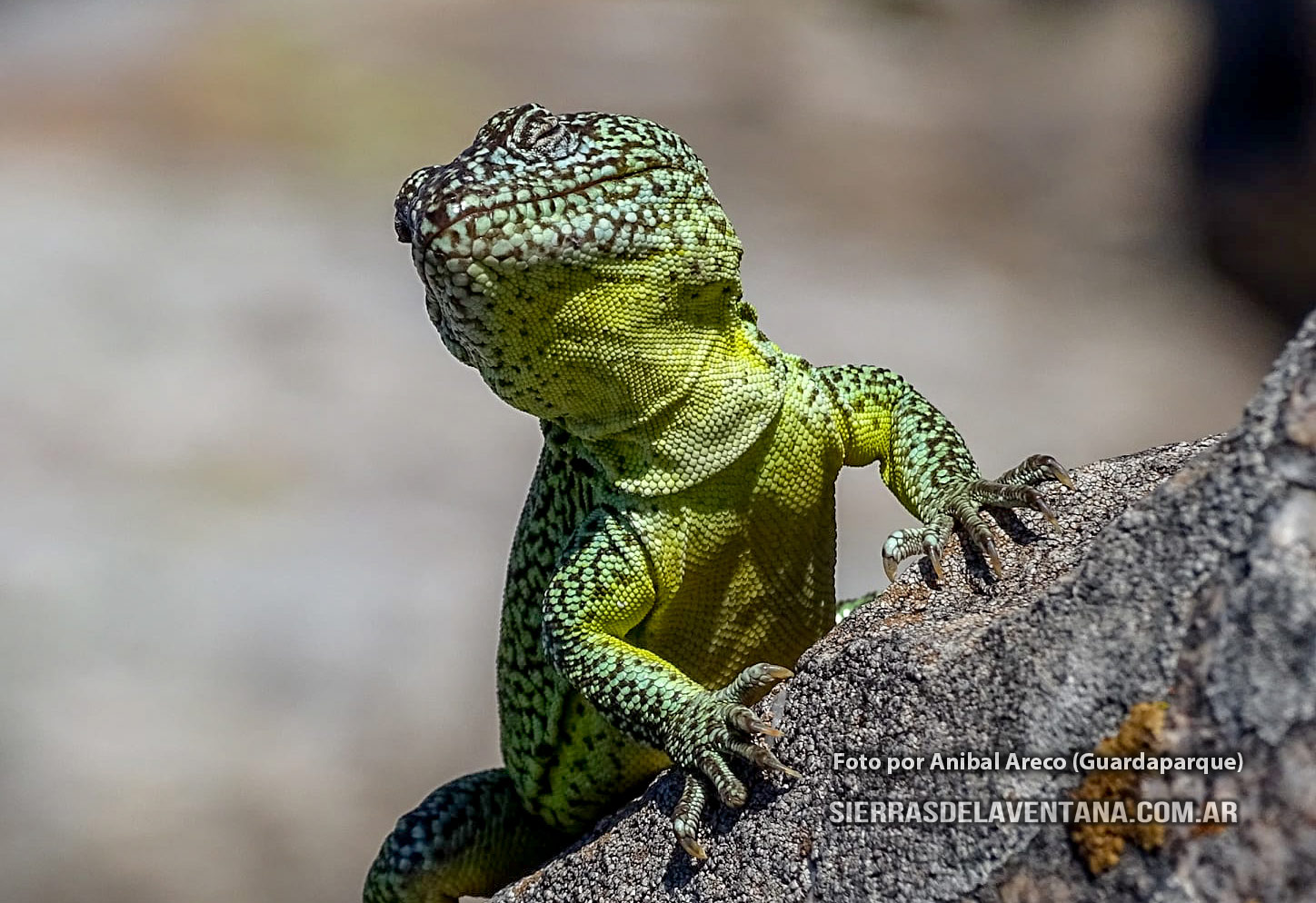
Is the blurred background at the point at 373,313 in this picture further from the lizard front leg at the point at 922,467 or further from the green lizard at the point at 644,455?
the lizard front leg at the point at 922,467

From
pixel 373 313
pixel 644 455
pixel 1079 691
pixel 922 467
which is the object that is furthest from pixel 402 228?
pixel 373 313

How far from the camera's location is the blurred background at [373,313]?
48.6ft

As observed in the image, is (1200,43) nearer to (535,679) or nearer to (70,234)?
(70,234)

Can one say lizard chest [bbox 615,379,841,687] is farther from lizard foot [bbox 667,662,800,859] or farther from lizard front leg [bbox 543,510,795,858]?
lizard foot [bbox 667,662,800,859]

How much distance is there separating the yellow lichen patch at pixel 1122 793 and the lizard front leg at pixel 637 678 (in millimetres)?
1268

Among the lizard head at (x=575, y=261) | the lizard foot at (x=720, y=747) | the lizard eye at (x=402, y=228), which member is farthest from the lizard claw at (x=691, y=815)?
the lizard eye at (x=402, y=228)

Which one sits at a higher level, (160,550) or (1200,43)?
(1200,43)

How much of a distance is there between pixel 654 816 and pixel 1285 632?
2.63 meters

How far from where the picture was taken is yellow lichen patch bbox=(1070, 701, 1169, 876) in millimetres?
3076

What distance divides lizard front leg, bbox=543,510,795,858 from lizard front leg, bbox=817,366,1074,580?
75 cm

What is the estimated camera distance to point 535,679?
20.5 feet

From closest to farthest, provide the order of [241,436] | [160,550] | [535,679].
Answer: [535,679] < [160,550] < [241,436]

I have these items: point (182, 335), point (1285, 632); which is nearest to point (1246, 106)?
point (182, 335)

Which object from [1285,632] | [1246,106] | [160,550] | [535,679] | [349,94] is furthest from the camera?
[349,94]
